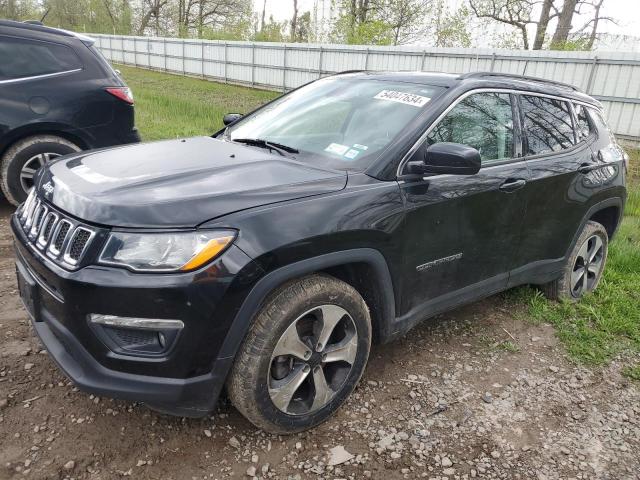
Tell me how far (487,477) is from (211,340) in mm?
→ 1389

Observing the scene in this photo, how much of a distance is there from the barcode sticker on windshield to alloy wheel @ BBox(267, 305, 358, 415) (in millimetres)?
→ 1252

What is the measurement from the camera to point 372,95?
3.06 meters

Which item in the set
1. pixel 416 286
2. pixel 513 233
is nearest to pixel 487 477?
pixel 416 286

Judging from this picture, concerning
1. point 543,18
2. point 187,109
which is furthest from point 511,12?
point 187,109

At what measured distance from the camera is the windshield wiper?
9.34 feet

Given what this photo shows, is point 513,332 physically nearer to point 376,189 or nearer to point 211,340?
point 376,189

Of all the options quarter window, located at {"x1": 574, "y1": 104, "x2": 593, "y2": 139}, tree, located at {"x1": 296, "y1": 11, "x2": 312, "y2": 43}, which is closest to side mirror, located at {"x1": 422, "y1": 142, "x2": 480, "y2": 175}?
quarter window, located at {"x1": 574, "y1": 104, "x2": 593, "y2": 139}

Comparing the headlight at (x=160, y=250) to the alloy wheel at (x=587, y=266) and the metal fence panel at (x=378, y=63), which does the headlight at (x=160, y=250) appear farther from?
the metal fence panel at (x=378, y=63)

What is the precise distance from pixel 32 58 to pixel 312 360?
14.5 feet

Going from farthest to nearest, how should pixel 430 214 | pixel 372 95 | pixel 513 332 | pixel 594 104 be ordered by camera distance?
pixel 594 104
pixel 513 332
pixel 372 95
pixel 430 214

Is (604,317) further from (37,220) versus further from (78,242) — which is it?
(37,220)

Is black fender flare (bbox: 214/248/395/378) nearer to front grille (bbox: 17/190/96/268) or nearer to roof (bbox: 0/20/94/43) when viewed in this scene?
front grille (bbox: 17/190/96/268)

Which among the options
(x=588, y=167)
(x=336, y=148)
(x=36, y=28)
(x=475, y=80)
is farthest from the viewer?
(x=36, y=28)

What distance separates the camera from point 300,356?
2.31 metres
